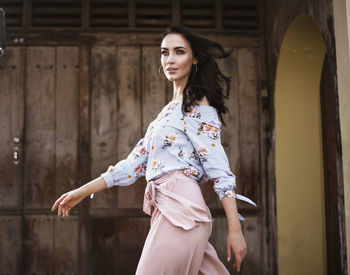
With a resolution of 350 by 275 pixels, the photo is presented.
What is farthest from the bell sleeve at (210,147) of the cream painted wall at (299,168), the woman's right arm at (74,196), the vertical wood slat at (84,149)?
the vertical wood slat at (84,149)

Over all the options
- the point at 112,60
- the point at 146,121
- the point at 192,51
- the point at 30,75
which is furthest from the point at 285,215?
the point at 30,75

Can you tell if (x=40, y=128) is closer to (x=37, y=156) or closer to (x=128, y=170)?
(x=37, y=156)

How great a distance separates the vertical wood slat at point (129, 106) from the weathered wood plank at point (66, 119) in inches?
17.8

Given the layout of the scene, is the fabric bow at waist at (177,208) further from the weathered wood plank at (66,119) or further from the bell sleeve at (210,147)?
the weathered wood plank at (66,119)

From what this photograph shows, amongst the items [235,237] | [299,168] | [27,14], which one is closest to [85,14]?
[27,14]

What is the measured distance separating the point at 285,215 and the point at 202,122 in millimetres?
2670

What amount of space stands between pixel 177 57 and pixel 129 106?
254cm

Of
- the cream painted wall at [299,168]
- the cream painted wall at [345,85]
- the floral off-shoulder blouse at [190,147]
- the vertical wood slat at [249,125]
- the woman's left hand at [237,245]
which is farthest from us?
the vertical wood slat at [249,125]

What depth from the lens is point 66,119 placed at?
4.23m

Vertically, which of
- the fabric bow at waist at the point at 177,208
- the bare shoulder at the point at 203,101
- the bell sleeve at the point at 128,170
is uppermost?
the bare shoulder at the point at 203,101

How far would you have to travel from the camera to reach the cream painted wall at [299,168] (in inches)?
154

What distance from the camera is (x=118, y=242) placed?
413cm

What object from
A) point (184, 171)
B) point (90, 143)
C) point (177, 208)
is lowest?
point (177, 208)

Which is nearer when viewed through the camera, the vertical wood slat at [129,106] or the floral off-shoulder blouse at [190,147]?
the floral off-shoulder blouse at [190,147]
